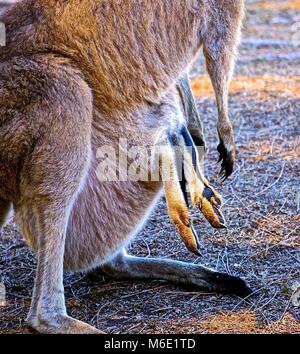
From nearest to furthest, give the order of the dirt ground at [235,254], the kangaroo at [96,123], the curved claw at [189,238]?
the kangaroo at [96,123], the dirt ground at [235,254], the curved claw at [189,238]

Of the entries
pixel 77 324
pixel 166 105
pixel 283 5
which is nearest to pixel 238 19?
pixel 166 105

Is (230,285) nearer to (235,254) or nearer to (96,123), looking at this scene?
(235,254)

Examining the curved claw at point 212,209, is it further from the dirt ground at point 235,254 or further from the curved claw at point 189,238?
the dirt ground at point 235,254

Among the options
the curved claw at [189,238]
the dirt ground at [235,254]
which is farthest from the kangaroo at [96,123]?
the dirt ground at [235,254]

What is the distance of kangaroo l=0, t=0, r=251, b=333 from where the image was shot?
3.29 m

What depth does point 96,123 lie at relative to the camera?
3.56 m

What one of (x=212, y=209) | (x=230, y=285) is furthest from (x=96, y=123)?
(x=230, y=285)

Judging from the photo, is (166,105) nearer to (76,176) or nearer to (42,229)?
(76,176)

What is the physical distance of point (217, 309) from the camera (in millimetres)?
3484

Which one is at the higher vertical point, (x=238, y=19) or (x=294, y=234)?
(x=238, y=19)

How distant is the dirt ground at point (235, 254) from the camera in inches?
134

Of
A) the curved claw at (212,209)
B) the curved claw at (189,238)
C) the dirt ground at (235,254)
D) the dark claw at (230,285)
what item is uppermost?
the curved claw at (212,209)

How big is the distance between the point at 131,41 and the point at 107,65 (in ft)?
0.61

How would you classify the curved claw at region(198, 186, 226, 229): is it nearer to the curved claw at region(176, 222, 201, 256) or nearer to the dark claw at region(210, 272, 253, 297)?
the curved claw at region(176, 222, 201, 256)
